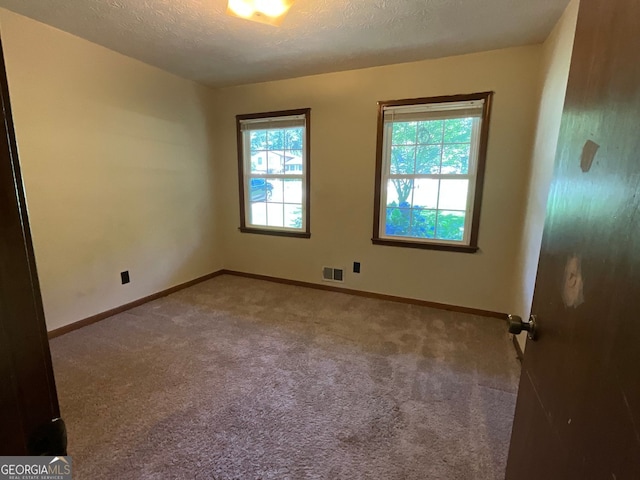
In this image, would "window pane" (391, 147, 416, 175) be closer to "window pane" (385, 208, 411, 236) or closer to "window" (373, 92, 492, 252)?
"window" (373, 92, 492, 252)

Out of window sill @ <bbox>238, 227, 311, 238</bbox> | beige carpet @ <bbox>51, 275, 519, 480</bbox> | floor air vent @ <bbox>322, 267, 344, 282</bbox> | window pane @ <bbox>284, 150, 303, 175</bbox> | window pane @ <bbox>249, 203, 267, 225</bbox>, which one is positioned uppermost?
window pane @ <bbox>284, 150, 303, 175</bbox>

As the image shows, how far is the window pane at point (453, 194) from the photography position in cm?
296

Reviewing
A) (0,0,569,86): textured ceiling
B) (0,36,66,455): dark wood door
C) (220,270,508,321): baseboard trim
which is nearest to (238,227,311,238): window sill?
(220,270,508,321): baseboard trim

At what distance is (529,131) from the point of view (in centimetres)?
264

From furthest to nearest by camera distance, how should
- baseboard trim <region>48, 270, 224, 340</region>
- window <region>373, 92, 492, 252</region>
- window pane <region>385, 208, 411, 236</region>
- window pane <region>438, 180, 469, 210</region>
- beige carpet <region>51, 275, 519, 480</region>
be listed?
window pane <region>385, 208, 411, 236</region> < window pane <region>438, 180, 469, 210</region> < window <region>373, 92, 492, 252</region> < baseboard trim <region>48, 270, 224, 340</region> < beige carpet <region>51, 275, 519, 480</region>

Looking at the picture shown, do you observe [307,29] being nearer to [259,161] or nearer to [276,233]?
[259,161]

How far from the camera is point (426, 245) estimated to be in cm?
314

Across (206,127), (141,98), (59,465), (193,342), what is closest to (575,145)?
(59,465)

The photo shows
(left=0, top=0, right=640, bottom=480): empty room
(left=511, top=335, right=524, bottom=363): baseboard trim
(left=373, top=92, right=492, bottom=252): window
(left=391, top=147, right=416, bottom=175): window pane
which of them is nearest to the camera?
(left=0, top=0, right=640, bottom=480): empty room

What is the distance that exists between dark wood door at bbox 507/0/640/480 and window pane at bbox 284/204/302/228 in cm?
301

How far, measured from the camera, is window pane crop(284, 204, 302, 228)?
3747 mm

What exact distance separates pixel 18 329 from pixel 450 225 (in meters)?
3.14

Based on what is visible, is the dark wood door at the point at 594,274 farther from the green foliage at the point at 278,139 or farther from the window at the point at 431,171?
the green foliage at the point at 278,139

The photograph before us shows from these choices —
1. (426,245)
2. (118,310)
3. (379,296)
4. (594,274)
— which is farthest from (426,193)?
(118,310)
